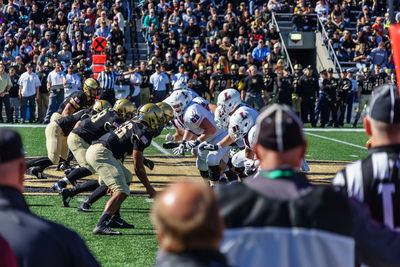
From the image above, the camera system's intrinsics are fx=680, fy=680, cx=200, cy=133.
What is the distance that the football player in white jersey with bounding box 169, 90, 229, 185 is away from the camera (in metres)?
10.2

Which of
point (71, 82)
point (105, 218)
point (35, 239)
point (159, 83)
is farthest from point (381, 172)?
point (159, 83)

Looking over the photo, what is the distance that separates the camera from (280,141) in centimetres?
286

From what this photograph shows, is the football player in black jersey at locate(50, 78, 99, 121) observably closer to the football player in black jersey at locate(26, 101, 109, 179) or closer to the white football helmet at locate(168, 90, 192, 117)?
the football player in black jersey at locate(26, 101, 109, 179)

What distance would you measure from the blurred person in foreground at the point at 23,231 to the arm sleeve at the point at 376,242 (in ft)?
3.90

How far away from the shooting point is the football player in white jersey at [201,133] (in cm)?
1017

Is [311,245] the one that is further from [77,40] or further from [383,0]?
[383,0]

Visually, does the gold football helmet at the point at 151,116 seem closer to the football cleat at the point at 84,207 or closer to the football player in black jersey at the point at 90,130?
the football player in black jersey at the point at 90,130

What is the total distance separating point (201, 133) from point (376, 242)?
311 inches

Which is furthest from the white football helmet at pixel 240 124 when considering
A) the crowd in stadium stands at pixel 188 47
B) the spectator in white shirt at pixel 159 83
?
the spectator in white shirt at pixel 159 83

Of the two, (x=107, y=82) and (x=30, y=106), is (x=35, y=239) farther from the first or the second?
(x=30, y=106)

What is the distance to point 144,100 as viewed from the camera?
20891 millimetres

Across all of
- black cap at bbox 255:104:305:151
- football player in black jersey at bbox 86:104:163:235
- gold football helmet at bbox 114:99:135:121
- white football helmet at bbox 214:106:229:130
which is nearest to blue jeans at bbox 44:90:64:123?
white football helmet at bbox 214:106:229:130

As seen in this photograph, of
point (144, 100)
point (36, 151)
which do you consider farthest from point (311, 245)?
point (144, 100)

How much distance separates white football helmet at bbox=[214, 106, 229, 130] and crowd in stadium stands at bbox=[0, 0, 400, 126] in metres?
8.10
